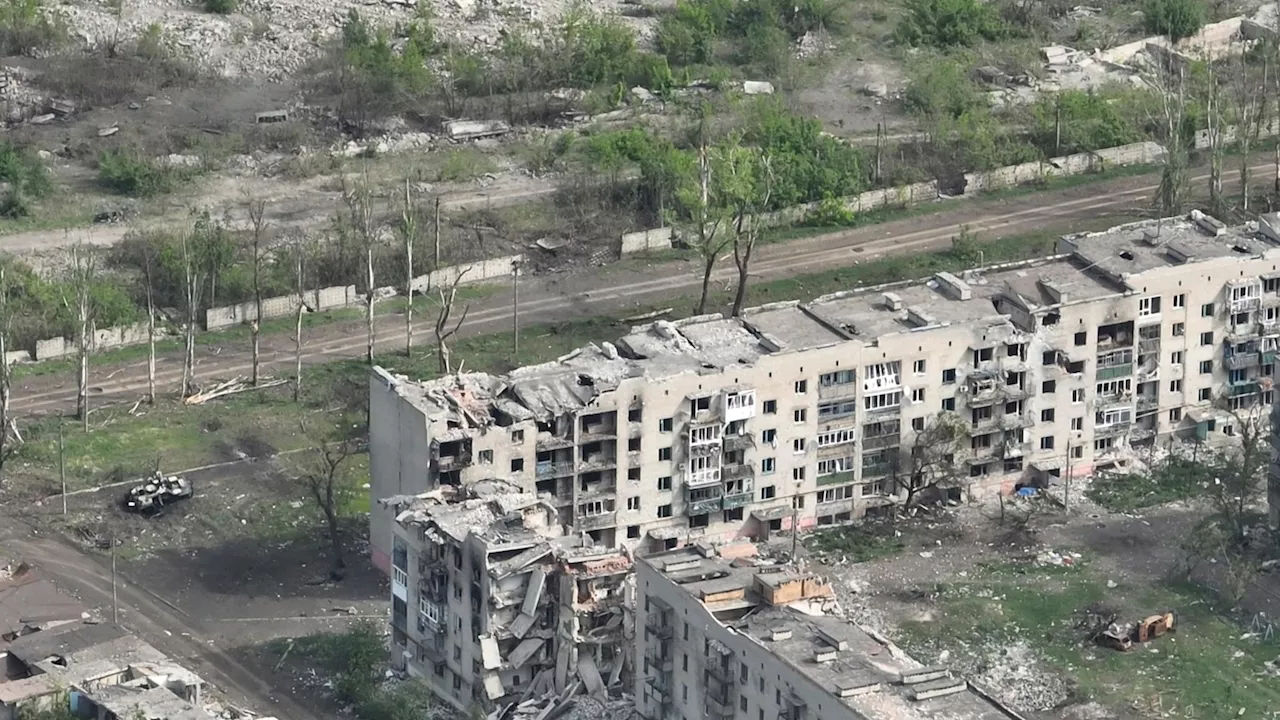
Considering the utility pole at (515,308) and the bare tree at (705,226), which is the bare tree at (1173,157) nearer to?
the bare tree at (705,226)

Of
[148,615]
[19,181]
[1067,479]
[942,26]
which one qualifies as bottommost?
[148,615]

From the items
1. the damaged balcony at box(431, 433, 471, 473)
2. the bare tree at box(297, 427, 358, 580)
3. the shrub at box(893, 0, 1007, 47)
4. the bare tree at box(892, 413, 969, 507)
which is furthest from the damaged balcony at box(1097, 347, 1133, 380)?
the shrub at box(893, 0, 1007, 47)

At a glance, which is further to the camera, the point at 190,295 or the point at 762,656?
the point at 190,295

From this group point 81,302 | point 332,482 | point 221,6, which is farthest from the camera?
Result: point 221,6

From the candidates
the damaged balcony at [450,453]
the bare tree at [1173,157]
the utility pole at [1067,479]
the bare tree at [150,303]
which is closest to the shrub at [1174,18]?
the bare tree at [1173,157]

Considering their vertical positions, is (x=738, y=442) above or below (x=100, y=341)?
above

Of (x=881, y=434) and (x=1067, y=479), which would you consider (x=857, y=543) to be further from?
(x=1067, y=479)

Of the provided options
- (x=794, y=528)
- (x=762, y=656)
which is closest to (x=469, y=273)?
(x=794, y=528)

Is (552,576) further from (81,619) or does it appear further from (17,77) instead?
(17,77)
